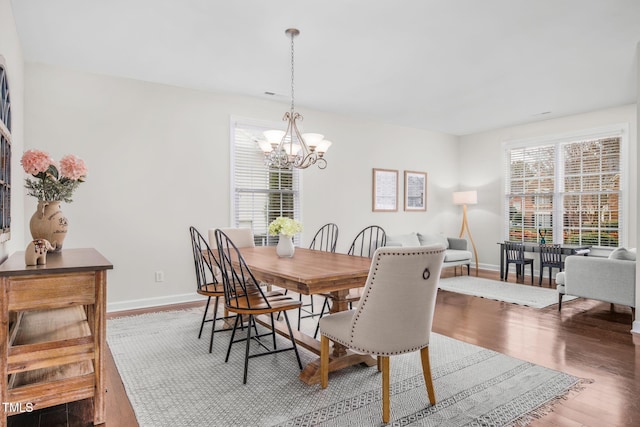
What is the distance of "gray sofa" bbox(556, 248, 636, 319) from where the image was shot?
378cm

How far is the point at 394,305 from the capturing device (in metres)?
1.99

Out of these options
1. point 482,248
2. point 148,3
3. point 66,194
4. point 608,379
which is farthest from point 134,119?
point 482,248

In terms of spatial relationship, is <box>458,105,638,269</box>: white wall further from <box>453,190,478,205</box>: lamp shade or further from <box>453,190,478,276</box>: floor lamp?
<box>453,190,478,205</box>: lamp shade

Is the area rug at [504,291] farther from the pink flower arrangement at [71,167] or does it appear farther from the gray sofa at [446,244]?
the pink flower arrangement at [71,167]

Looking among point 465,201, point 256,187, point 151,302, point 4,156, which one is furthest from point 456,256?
point 4,156

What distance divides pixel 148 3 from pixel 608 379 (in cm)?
414

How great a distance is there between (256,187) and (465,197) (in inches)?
159

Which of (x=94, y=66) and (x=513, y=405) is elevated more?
(x=94, y=66)

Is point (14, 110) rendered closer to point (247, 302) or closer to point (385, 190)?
point (247, 302)

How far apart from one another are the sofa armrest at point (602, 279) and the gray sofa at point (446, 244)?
1.95 m

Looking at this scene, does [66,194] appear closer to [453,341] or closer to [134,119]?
[134,119]

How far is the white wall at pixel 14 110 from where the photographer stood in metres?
2.63

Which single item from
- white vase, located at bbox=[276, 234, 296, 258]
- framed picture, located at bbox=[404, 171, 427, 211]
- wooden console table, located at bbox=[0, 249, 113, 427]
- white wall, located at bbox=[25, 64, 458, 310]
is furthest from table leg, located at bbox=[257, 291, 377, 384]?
framed picture, located at bbox=[404, 171, 427, 211]

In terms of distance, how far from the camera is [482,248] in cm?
740
